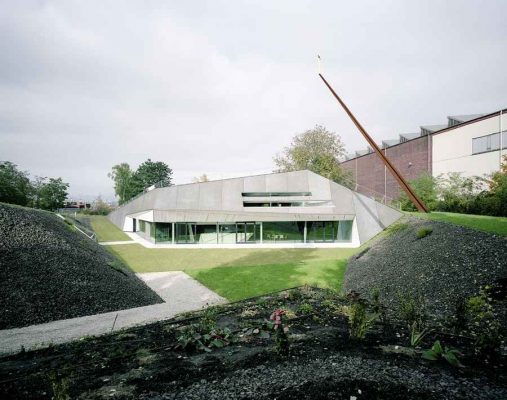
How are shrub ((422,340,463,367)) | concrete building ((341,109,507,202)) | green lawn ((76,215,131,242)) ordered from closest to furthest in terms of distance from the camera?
shrub ((422,340,463,367)), concrete building ((341,109,507,202)), green lawn ((76,215,131,242))

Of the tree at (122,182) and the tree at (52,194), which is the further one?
the tree at (122,182)

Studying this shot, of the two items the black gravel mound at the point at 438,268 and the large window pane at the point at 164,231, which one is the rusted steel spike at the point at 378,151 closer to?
the black gravel mound at the point at 438,268

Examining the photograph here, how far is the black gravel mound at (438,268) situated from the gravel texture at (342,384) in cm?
340

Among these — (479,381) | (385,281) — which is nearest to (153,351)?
(479,381)

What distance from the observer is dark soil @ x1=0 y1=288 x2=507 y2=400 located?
435cm

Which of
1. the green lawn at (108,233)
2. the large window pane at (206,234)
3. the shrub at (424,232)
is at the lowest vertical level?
the green lawn at (108,233)

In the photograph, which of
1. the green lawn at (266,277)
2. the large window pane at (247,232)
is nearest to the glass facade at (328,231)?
the large window pane at (247,232)

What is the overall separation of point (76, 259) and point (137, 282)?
2.77 meters

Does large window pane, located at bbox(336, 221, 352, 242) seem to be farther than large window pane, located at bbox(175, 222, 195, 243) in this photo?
Yes

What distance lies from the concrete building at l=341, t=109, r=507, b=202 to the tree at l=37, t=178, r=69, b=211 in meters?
52.2

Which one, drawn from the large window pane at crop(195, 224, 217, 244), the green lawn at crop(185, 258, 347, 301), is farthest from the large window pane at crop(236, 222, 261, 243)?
the green lawn at crop(185, 258, 347, 301)

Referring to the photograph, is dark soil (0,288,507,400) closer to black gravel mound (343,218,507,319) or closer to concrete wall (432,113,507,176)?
black gravel mound (343,218,507,319)

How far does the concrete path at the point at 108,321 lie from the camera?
764cm

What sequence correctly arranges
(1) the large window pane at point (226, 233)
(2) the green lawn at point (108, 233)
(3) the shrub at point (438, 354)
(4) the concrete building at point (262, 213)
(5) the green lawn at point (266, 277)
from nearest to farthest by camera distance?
(3) the shrub at point (438, 354) < (5) the green lawn at point (266, 277) < (4) the concrete building at point (262, 213) < (1) the large window pane at point (226, 233) < (2) the green lawn at point (108, 233)
